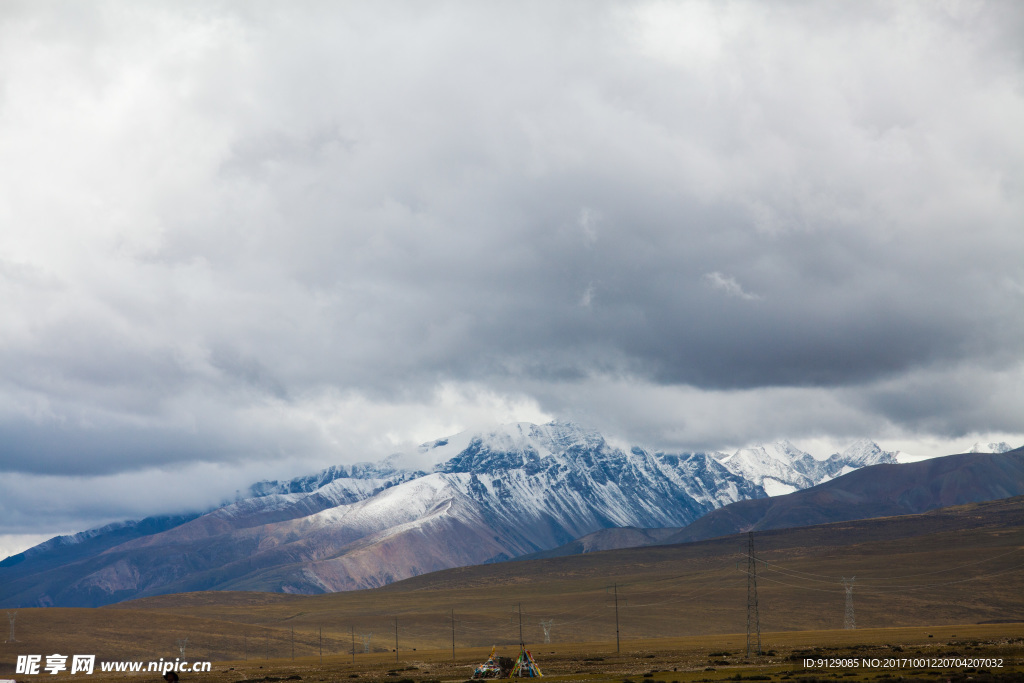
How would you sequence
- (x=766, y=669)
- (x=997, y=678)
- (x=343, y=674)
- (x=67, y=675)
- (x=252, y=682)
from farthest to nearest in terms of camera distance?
(x=67, y=675), (x=343, y=674), (x=252, y=682), (x=766, y=669), (x=997, y=678)

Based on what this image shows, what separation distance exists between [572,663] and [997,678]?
71.4 meters

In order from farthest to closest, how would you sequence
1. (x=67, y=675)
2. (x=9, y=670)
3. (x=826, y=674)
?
(x=9, y=670), (x=67, y=675), (x=826, y=674)

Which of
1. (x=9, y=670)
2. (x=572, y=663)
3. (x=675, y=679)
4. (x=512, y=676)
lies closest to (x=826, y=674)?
(x=675, y=679)

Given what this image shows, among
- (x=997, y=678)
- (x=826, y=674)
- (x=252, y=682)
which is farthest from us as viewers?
(x=252, y=682)

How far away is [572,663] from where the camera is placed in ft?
456

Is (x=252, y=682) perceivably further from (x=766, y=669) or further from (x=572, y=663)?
(x=766, y=669)

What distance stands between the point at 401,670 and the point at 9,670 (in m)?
96.3

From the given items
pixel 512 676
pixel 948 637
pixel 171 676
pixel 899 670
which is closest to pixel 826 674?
pixel 899 670

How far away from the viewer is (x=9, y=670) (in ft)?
617

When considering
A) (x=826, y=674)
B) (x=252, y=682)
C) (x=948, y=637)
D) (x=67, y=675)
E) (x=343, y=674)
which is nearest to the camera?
(x=826, y=674)

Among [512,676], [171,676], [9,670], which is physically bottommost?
[9,670]

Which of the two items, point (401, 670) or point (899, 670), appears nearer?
point (899, 670)

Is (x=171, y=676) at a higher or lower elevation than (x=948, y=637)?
higher

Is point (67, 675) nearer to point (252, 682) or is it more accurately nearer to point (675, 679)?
point (252, 682)
